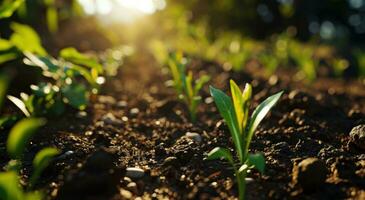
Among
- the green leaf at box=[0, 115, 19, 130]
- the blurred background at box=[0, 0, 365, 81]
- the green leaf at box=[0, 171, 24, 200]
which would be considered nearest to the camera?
the green leaf at box=[0, 171, 24, 200]

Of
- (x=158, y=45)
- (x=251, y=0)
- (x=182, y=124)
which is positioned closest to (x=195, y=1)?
(x=251, y=0)

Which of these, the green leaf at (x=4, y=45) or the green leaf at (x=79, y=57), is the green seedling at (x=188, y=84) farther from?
the green leaf at (x=4, y=45)

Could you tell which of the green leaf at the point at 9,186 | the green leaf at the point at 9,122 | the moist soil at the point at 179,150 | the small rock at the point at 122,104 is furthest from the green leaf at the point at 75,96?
the green leaf at the point at 9,186

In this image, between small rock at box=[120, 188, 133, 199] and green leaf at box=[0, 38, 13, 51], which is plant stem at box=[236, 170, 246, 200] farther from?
green leaf at box=[0, 38, 13, 51]

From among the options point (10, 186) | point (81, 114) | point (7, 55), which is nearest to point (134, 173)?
point (10, 186)

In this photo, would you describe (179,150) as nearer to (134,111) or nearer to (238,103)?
(238,103)

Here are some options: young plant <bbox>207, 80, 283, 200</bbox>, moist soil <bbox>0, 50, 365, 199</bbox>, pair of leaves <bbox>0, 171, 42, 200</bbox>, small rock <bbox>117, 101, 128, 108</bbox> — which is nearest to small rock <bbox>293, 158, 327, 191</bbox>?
moist soil <bbox>0, 50, 365, 199</bbox>

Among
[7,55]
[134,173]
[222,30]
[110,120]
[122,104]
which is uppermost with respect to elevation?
[222,30]
